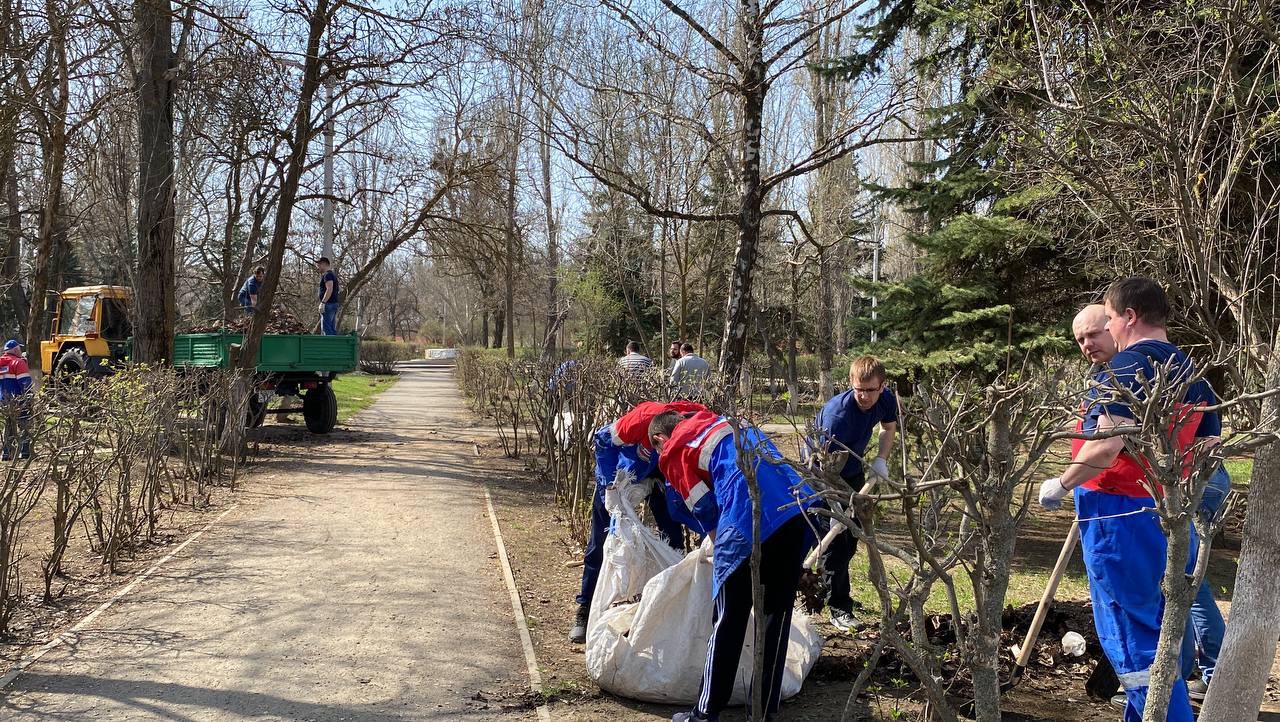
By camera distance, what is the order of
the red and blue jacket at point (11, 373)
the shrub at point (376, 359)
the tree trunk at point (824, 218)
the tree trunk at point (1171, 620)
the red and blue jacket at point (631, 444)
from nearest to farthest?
1. the tree trunk at point (1171, 620)
2. the red and blue jacket at point (631, 444)
3. the red and blue jacket at point (11, 373)
4. the tree trunk at point (824, 218)
5. the shrub at point (376, 359)

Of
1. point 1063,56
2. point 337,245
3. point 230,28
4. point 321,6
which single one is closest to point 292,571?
point 1063,56

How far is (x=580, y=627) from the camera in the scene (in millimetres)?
5156

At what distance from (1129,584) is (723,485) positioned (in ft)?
4.63

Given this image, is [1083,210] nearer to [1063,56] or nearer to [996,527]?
[1063,56]

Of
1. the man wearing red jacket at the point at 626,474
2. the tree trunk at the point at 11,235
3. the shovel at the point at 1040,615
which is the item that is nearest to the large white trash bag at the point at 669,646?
the man wearing red jacket at the point at 626,474

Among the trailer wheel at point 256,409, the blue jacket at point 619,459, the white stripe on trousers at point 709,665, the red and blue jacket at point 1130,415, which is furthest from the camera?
the trailer wheel at point 256,409

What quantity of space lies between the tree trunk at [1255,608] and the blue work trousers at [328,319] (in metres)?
13.7

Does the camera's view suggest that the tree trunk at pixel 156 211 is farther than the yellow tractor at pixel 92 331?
No

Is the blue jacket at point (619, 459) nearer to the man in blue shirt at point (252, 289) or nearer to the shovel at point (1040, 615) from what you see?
the shovel at point (1040, 615)

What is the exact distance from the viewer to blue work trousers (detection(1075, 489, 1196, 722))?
131 inches

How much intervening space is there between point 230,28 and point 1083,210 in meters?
9.74

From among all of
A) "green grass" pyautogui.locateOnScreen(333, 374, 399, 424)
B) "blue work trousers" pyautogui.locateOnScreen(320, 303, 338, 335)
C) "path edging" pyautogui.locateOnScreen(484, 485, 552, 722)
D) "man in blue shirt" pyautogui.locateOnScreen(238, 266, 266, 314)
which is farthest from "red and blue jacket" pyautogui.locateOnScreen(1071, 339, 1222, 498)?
"green grass" pyautogui.locateOnScreen(333, 374, 399, 424)

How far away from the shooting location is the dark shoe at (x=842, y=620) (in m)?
5.43

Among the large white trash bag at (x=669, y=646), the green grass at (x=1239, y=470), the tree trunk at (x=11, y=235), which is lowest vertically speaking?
the green grass at (x=1239, y=470)
